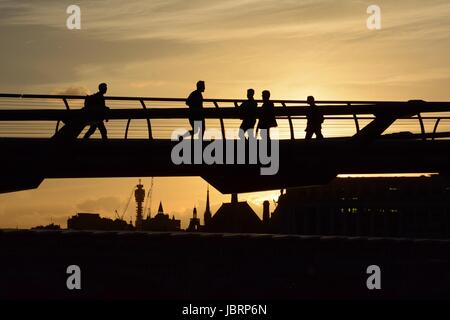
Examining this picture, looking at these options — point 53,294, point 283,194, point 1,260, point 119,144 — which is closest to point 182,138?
point 119,144

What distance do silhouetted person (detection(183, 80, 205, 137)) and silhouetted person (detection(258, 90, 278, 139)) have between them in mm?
1520

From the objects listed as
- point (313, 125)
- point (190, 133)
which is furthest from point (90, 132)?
point (313, 125)

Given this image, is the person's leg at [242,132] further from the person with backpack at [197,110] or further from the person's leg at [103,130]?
the person's leg at [103,130]

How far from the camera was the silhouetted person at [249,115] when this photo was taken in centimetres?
2441

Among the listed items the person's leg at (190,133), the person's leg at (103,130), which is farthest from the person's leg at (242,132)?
the person's leg at (103,130)

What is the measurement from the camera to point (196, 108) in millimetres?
23969

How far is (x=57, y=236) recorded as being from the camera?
16500 centimetres

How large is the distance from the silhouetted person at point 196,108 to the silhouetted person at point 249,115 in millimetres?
1047

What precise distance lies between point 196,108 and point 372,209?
164150 millimetres

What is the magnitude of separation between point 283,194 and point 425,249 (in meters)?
39.8

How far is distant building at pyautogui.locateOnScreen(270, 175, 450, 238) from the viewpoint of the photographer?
178 meters

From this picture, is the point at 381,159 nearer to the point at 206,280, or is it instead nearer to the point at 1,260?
the point at 206,280

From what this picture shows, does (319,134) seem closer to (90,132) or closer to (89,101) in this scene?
(90,132)

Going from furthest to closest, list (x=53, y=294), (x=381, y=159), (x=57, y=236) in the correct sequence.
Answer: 1. (x=57, y=236)
2. (x=53, y=294)
3. (x=381, y=159)
